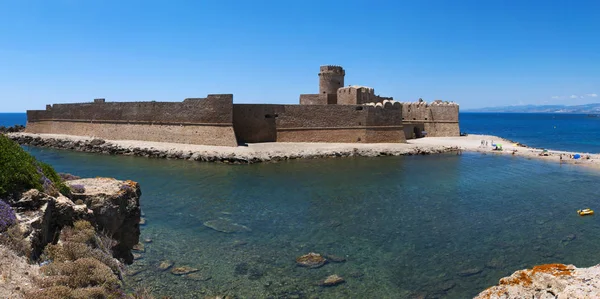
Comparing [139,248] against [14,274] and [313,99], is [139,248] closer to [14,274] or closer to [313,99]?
[14,274]

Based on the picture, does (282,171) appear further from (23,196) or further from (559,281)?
(559,281)

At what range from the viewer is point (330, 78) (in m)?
31.6

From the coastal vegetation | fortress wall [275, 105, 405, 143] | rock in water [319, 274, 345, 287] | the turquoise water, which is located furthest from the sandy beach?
the coastal vegetation

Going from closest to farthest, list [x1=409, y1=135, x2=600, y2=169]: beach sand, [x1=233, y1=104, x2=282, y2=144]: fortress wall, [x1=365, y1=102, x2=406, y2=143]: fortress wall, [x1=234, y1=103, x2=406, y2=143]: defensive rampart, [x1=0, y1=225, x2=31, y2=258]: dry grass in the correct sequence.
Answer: [x1=0, y1=225, x2=31, y2=258]: dry grass
[x1=409, y1=135, x2=600, y2=169]: beach sand
[x1=233, y1=104, x2=282, y2=144]: fortress wall
[x1=234, y1=103, x2=406, y2=143]: defensive rampart
[x1=365, y1=102, x2=406, y2=143]: fortress wall

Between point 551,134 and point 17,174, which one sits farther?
point 551,134

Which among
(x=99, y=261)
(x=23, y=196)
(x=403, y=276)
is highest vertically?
(x=23, y=196)

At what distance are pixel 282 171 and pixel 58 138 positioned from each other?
2036 cm

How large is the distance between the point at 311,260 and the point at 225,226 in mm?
3191

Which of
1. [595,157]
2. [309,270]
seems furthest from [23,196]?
[595,157]

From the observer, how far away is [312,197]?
1424 cm

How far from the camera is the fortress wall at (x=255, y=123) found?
26.3m

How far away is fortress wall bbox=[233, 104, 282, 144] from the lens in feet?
86.3

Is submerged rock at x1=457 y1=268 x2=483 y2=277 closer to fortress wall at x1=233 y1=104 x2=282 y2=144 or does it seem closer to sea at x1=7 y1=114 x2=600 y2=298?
sea at x1=7 y1=114 x2=600 y2=298

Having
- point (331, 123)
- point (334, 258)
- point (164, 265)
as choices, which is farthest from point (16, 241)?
point (331, 123)
